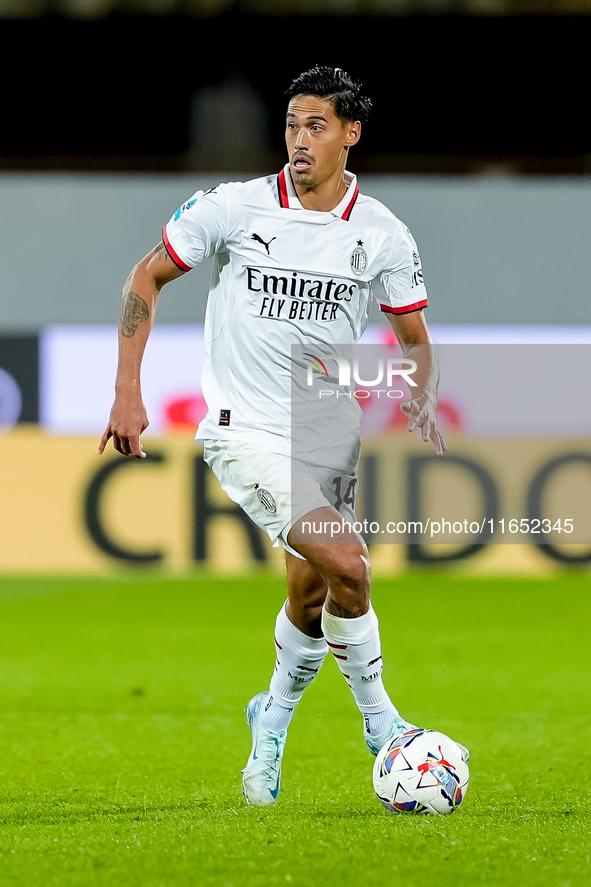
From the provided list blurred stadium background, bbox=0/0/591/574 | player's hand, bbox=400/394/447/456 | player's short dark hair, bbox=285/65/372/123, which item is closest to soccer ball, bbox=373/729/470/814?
player's hand, bbox=400/394/447/456

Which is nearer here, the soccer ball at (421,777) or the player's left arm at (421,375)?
the soccer ball at (421,777)

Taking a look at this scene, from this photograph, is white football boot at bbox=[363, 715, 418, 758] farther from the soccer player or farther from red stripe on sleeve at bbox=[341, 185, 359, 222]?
red stripe on sleeve at bbox=[341, 185, 359, 222]

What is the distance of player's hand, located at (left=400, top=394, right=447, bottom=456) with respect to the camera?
137 inches

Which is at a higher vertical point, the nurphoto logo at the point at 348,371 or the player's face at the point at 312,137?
the player's face at the point at 312,137

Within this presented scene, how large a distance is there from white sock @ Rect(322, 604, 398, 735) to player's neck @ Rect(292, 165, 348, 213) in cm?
115

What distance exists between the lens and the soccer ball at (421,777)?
323 centimetres

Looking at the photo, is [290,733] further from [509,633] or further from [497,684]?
[509,633]

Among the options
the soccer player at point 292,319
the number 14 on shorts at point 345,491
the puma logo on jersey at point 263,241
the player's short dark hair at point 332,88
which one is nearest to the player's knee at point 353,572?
the soccer player at point 292,319

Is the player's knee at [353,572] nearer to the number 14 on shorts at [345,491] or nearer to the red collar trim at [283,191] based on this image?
the number 14 on shorts at [345,491]

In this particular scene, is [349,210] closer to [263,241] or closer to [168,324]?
[263,241]

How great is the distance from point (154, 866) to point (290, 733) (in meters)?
A: 1.76

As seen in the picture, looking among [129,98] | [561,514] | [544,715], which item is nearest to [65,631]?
[544,715]

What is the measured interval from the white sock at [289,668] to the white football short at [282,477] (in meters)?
0.28

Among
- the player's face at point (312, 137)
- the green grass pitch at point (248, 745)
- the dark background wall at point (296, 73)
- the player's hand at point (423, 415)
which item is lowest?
the green grass pitch at point (248, 745)
